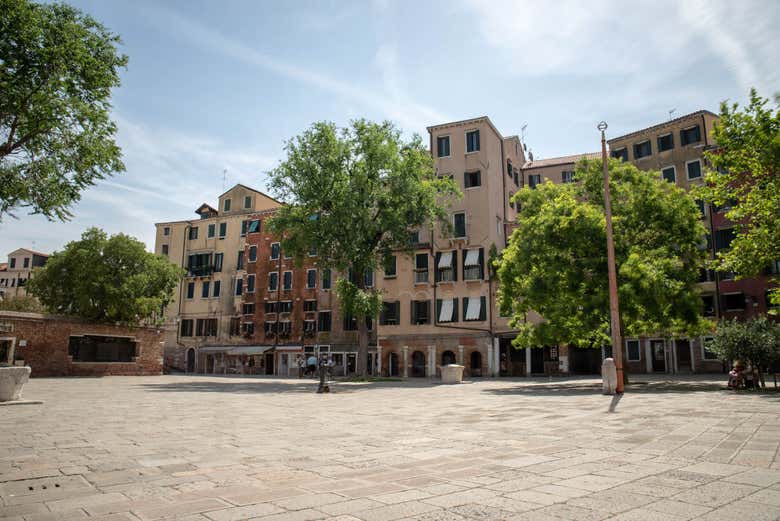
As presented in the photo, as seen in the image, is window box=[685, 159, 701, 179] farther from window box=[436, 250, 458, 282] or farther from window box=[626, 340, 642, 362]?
window box=[436, 250, 458, 282]

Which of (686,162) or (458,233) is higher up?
(686,162)

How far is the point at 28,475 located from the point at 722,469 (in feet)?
24.2

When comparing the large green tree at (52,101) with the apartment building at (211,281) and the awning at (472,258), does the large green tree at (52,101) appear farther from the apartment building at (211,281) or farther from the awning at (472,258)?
the apartment building at (211,281)

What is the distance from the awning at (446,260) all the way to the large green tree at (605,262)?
15698 millimetres

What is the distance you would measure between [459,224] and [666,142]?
56.9ft

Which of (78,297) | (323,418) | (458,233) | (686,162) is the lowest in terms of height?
(323,418)

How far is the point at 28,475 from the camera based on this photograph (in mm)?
5648

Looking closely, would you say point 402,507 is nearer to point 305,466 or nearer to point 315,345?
point 305,466

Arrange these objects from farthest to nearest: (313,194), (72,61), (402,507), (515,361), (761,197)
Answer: (515,361) → (313,194) → (761,197) → (72,61) → (402,507)

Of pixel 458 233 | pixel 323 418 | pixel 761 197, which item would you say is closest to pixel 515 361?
pixel 458 233

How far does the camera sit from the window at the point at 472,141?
140 feet

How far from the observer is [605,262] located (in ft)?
72.2

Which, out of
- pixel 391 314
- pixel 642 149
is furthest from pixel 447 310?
pixel 642 149

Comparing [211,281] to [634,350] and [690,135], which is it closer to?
[634,350]
